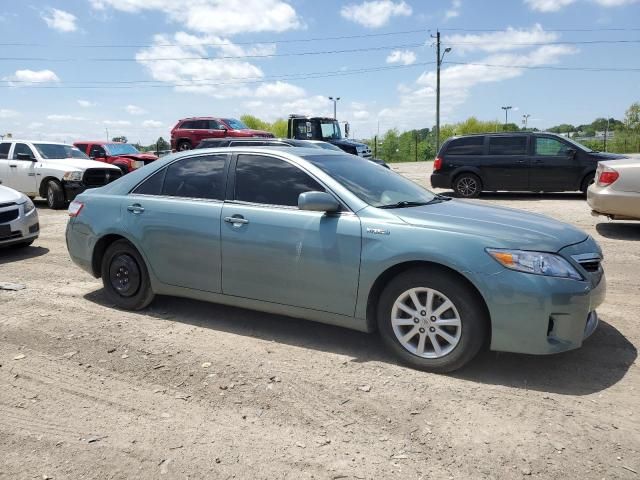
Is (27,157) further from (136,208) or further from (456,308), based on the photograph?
(456,308)

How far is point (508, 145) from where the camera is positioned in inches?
561

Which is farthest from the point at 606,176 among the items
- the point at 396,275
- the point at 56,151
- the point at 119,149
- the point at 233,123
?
the point at 233,123

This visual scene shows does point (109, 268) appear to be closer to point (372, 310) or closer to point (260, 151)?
point (260, 151)

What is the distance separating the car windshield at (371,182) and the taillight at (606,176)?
520 centimetres

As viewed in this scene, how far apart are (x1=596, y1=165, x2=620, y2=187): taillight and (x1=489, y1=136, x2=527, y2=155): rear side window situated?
538 cm

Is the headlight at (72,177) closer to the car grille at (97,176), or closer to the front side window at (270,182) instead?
the car grille at (97,176)

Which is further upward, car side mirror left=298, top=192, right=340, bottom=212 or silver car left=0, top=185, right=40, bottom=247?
car side mirror left=298, top=192, right=340, bottom=212

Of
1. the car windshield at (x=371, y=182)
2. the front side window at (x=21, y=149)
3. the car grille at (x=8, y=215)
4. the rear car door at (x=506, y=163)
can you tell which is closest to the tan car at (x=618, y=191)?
the car windshield at (x=371, y=182)

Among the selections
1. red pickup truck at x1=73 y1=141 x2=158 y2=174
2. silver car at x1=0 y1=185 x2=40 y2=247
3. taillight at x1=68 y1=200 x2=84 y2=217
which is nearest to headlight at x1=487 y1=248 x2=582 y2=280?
taillight at x1=68 y1=200 x2=84 y2=217

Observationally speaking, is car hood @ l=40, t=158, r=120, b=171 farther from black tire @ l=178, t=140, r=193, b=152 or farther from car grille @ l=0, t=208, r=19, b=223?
black tire @ l=178, t=140, r=193, b=152

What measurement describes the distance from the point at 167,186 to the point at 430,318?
2719 millimetres

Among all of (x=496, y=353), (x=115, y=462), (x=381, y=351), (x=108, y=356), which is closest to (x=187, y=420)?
(x=115, y=462)

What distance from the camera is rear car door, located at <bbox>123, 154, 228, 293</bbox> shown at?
179 inches

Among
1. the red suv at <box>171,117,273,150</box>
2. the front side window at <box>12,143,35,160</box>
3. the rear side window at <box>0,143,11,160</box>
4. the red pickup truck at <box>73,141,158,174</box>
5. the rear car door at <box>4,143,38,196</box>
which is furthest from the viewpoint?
the red suv at <box>171,117,273,150</box>
